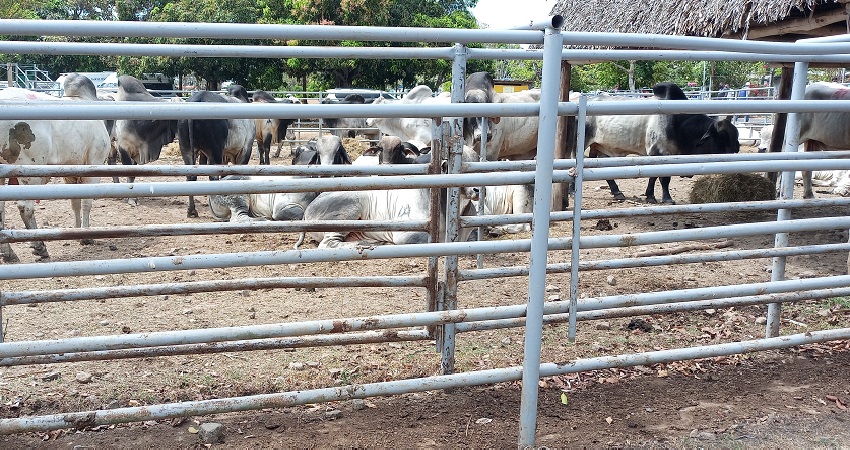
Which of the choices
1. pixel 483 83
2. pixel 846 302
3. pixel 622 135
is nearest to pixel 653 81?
pixel 622 135

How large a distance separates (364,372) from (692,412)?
168cm

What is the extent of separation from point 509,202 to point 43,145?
523 centimetres

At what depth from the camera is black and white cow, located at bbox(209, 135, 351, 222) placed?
8.66 meters

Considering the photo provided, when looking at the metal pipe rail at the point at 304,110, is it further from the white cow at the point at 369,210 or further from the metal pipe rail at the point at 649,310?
the white cow at the point at 369,210

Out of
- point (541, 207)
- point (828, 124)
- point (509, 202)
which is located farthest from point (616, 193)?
point (541, 207)

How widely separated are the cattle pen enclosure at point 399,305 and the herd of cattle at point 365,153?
1.97 m

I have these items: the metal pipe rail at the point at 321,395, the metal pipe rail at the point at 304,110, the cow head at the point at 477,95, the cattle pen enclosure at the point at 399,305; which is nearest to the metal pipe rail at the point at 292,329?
the cattle pen enclosure at the point at 399,305

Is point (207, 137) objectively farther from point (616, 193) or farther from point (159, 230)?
point (159, 230)

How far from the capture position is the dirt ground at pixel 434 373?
314 cm

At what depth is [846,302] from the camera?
518 cm

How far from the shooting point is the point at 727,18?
7.27m

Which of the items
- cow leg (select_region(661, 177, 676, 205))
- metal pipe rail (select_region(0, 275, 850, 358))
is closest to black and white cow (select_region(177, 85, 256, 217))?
cow leg (select_region(661, 177, 676, 205))

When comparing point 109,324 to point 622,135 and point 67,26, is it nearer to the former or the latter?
point 67,26

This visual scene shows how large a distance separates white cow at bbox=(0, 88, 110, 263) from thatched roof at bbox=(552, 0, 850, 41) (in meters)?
6.33
